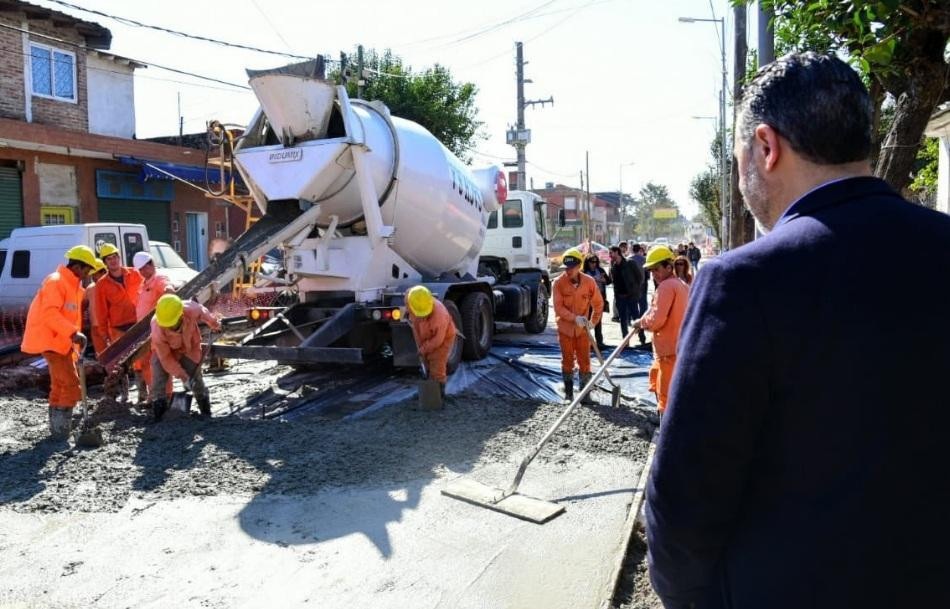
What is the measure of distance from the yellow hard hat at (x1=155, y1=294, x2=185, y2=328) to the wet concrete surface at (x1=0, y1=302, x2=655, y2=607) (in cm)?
90

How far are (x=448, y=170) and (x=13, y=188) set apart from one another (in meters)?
11.9

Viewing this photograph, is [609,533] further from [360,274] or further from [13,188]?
[13,188]

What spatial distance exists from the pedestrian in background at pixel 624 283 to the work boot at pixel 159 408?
307 inches

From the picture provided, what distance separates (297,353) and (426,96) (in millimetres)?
20771

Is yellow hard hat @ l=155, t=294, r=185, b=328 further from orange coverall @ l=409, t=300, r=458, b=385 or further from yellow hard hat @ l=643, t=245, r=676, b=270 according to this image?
yellow hard hat @ l=643, t=245, r=676, b=270

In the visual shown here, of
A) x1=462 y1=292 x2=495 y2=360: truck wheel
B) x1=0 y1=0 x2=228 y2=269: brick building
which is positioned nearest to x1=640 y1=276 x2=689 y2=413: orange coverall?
x1=462 y1=292 x2=495 y2=360: truck wheel

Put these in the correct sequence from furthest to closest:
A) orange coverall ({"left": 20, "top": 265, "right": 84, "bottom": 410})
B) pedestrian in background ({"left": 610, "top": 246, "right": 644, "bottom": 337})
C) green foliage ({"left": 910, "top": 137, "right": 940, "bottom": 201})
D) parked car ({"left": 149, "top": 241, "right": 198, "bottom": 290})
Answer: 1. green foliage ({"left": 910, "top": 137, "right": 940, "bottom": 201})
2. parked car ({"left": 149, "top": 241, "right": 198, "bottom": 290})
3. pedestrian in background ({"left": 610, "top": 246, "right": 644, "bottom": 337})
4. orange coverall ({"left": 20, "top": 265, "right": 84, "bottom": 410})

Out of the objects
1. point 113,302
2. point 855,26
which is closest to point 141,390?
point 113,302

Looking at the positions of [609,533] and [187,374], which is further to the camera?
[187,374]

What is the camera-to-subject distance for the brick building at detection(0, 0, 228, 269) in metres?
16.4

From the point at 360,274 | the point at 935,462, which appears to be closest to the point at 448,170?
the point at 360,274

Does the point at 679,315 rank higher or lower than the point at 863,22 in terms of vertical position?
lower

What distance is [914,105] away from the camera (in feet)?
14.5

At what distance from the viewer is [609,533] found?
14.0 feet
